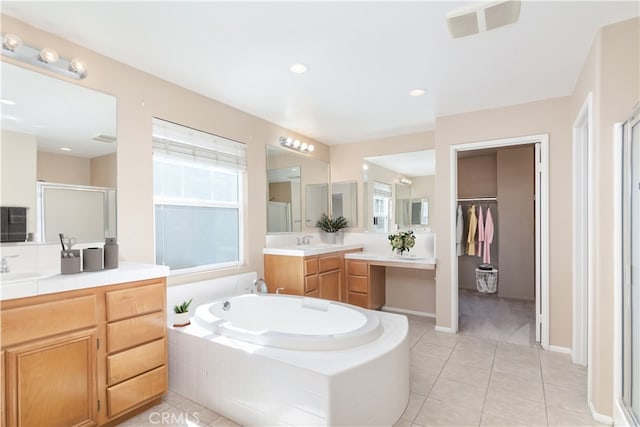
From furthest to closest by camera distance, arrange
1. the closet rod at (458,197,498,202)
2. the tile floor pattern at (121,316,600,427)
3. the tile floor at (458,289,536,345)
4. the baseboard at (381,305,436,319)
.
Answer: the closet rod at (458,197,498,202)
the baseboard at (381,305,436,319)
the tile floor at (458,289,536,345)
the tile floor pattern at (121,316,600,427)

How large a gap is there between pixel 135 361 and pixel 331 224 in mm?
3075

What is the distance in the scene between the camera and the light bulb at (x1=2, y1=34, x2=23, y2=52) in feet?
5.91

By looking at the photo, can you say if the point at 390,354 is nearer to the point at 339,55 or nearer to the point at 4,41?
the point at 339,55

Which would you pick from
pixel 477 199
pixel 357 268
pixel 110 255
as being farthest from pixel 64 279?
pixel 477 199

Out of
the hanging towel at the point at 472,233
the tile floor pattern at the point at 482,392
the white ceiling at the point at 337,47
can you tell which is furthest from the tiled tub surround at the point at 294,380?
the hanging towel at the point at 472,233

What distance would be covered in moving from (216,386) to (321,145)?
137 inches

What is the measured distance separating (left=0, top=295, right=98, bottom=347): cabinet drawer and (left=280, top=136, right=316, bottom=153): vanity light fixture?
2.68 meters

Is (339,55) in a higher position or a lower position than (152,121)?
higher

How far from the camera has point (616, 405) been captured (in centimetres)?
187

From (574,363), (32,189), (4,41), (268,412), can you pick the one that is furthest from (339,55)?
(574,363)

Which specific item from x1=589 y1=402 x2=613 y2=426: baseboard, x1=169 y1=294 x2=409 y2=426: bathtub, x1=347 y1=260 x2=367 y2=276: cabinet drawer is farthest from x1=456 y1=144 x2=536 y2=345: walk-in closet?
x1=169 y1=294 x2=409 y2=426: bathtub

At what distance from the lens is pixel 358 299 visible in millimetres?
4141

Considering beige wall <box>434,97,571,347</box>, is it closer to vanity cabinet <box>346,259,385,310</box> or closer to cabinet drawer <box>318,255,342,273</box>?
vanity cabinet <box>346,259,385,310</box>

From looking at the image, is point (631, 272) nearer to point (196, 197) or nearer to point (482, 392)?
point (482, 392)
